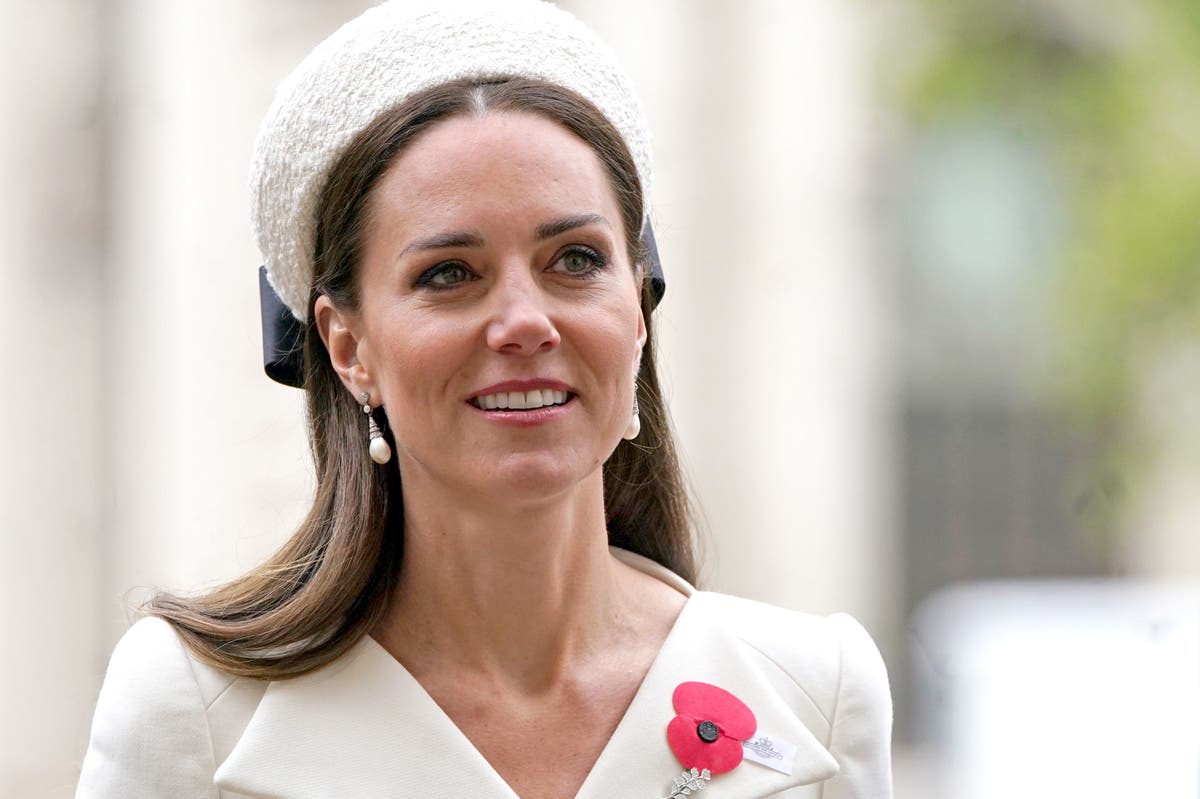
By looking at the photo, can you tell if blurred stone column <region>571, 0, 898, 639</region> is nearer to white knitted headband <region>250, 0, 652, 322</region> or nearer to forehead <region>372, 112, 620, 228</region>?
white knitted headband <region>250, 0, 652, 322</region>

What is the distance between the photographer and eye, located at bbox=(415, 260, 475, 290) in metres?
3.35

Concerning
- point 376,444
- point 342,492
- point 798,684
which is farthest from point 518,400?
point 798,684

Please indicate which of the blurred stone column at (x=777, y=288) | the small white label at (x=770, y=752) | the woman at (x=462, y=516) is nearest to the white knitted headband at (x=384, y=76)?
the woman at (x=462, y=516)

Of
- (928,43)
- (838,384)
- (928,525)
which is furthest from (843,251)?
(928,43)

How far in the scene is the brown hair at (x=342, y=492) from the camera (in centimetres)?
341

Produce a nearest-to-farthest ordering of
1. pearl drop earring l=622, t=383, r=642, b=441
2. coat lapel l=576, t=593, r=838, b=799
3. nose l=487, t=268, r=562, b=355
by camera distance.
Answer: nose l=487, t=268, r=562, b=355 → coat lapel l=576, t=593, r=838, b=799 → pearl drop earring l=622, t=383, r=642, b=441

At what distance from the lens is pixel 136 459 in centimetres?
1472

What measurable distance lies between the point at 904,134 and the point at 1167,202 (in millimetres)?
5084

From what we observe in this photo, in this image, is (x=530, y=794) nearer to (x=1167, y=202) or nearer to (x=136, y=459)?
(x=1167, y=202)

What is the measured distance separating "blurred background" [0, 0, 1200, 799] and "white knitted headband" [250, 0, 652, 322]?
7.35m

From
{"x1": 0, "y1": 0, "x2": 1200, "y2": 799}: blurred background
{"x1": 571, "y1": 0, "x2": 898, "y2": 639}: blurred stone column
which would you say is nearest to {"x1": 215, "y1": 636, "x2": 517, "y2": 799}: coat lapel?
{"x1": 0, "y1": 0, "x2": 1200, "y2": 799}: blurred background

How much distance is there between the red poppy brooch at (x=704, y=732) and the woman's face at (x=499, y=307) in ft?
1.57

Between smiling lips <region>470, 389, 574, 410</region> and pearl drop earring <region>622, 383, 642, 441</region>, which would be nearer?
smiling lips <region>470, 389, 574, 410</region>

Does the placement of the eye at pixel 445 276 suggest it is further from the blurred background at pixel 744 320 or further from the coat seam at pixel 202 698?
the blurred background at pixel 744 320
